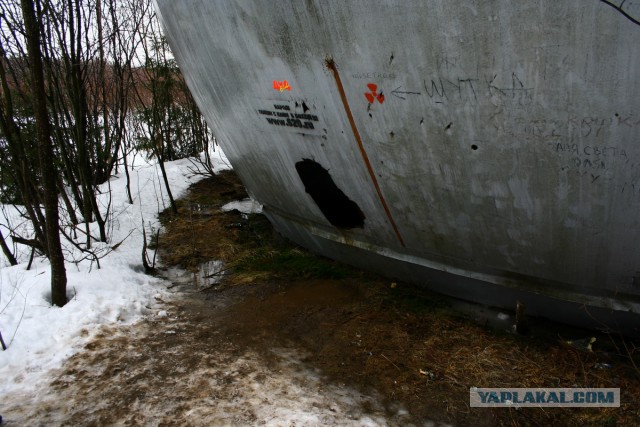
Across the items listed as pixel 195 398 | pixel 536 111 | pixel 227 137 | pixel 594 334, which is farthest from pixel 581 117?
pixel 227 137

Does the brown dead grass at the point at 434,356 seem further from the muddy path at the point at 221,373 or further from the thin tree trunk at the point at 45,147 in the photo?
the thin tree trunk at the point at 45,147

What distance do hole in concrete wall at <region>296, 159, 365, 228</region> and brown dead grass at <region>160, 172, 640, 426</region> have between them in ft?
2.97

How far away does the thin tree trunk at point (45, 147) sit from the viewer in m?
4.64

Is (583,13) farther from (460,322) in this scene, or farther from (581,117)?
(460,322)

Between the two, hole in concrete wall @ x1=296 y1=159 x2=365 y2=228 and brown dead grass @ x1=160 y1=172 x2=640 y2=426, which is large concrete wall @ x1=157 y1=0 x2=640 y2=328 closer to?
hole in concrete wall @ x1=296 y1=159 x2=365 y2=228

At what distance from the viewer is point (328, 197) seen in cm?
567

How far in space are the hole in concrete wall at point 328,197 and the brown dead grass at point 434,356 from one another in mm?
905

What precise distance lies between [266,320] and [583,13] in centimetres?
413

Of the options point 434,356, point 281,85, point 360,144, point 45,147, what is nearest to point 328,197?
point 360,144

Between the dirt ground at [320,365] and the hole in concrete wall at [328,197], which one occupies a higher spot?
the hole in concrete wall at [328,197]

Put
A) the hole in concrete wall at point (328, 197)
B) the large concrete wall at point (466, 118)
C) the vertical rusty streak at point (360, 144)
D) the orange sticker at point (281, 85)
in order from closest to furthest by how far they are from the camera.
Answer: the large concrete wall at point (466, 118), the vertical rusty streak at point (360, 144), the orange sticker at point (281, 85), the hole in concrete wall at point (328, 197)

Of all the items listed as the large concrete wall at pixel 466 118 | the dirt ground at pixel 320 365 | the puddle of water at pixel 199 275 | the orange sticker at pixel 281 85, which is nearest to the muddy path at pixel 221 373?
the dirt ground at pixel 320 365

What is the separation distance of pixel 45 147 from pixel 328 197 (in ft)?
10.1

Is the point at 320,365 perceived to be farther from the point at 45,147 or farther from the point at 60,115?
the point at 60,115
